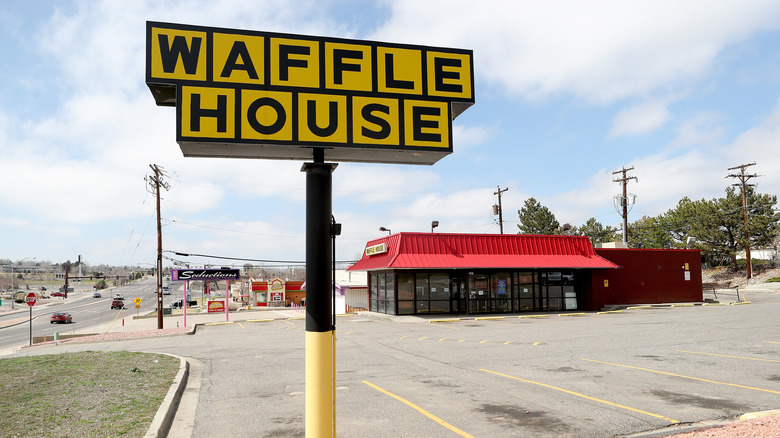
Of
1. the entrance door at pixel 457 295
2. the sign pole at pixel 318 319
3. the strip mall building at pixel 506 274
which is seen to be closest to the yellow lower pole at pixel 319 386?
the sign pole at pixel 318 319

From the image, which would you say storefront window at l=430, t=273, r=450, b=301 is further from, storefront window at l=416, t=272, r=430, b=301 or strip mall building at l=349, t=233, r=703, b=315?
storefront window at l=416, t=272, r=430, b=301

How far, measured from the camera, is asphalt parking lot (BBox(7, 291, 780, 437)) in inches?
326

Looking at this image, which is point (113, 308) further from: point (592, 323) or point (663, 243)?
point (663, 243)

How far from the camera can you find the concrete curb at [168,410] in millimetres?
7721

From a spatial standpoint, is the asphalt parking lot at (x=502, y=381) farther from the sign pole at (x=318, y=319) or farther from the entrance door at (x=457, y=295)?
the entrance door at (x=457, y=295)

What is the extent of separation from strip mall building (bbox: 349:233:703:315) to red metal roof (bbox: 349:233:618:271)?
0.06 meters

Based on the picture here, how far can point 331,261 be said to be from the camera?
16.7 ft

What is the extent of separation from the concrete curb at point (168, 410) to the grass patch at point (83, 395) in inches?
4.9

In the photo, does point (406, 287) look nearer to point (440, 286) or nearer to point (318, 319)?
point (440, 286)

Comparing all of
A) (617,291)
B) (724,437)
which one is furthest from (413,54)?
(617,291)

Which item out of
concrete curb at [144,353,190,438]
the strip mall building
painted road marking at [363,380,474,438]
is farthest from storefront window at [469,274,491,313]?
concrete curb at [144,353,190,438]

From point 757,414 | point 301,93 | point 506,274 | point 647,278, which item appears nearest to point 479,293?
point 506,274

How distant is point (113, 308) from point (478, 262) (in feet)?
221

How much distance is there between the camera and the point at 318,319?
4875 millimetres
